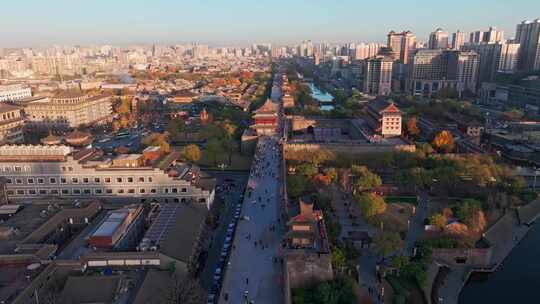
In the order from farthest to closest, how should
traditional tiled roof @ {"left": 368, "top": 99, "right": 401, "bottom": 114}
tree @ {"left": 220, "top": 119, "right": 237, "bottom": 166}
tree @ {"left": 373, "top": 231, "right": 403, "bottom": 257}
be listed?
traditional tiled roof @ {"left": 368, "top": 99, "right": 401, "bottom": 114}, tree @ {"left": 220, "top": 119, "right": 237, "bottom": 166}, tree @ {"left": 373, "top": 231, "right": 403, "bottom": 257}

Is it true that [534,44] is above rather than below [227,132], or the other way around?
above

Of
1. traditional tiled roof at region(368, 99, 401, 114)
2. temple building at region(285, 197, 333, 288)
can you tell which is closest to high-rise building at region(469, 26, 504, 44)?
traditional tiled roof at region(368, 99, 401, 114)

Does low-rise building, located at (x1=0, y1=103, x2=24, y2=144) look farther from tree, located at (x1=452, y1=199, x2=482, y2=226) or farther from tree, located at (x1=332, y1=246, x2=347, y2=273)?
tree, located at (x1=452, y1=199, x2=482, y2=226)

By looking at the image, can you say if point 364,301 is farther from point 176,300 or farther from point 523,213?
point 523,213

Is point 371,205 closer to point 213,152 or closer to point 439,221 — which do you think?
point 439,221

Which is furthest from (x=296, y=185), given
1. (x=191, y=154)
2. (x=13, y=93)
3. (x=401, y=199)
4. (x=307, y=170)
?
(x=13, y=93)

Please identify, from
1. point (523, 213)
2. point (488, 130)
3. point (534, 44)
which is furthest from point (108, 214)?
point (534, 44)
